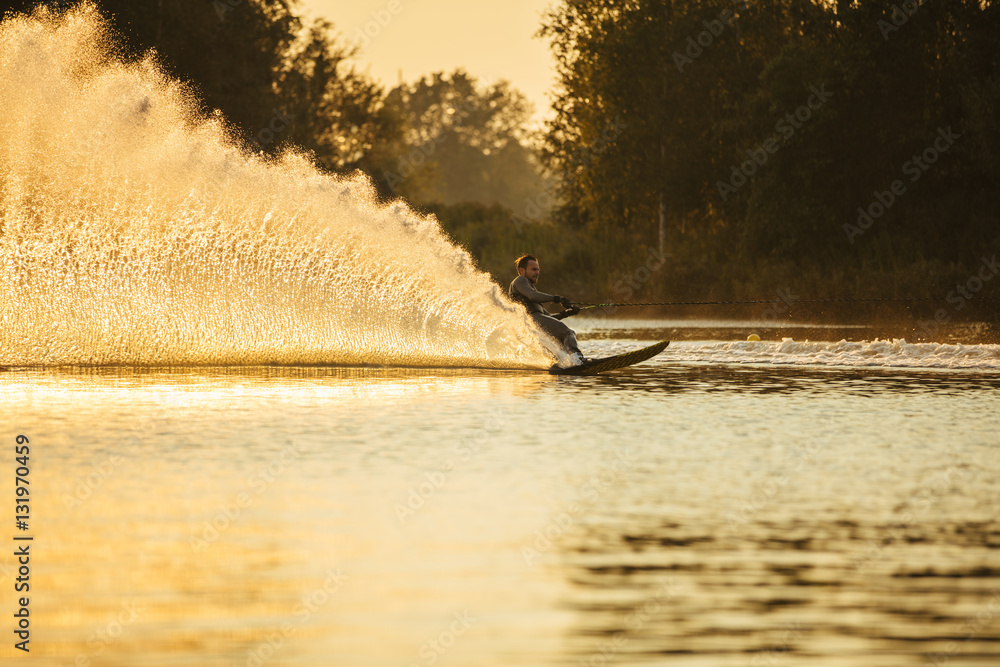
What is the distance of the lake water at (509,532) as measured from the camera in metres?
5.95

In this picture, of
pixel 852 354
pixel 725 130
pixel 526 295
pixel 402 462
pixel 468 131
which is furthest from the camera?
pixel 468 131

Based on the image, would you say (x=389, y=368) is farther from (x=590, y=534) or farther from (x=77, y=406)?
(x=590, y=534)

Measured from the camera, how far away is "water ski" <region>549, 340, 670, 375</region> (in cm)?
2012

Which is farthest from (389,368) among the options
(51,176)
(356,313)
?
(51,176)

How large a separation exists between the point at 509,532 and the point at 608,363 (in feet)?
41.0

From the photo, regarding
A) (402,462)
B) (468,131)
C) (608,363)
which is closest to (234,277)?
(608,363)

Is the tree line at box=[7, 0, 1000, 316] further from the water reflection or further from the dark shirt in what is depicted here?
the water reflection

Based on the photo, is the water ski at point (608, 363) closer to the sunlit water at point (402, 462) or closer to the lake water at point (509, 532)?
the sunlit water at point (402, 462)

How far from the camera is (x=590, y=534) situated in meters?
8.06

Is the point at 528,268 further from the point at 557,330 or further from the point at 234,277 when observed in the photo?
the point at 234,277

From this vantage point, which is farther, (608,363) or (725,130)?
(725,130)

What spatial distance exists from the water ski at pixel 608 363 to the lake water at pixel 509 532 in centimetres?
461

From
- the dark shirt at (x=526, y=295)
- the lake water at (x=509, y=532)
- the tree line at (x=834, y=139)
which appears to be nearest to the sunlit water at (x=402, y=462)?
the lake water at (x=509, y=532)

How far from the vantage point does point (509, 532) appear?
26.5 ft
